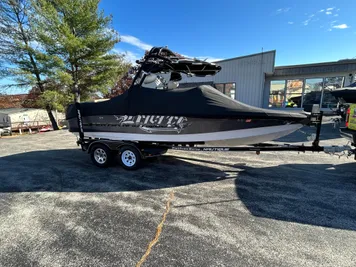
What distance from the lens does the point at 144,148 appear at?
197 inches

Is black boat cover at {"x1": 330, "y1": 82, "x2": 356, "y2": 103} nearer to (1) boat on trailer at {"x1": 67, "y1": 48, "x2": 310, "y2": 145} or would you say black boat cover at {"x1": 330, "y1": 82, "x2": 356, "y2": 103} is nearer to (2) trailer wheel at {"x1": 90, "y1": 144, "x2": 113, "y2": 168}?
(1) boat on trailer at {"x1": 67, "y1": 48, "x2": 310, "y2": 145}

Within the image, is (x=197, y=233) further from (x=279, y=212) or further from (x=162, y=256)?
(x=279, y=212)

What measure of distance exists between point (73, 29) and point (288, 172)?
54.3 ft

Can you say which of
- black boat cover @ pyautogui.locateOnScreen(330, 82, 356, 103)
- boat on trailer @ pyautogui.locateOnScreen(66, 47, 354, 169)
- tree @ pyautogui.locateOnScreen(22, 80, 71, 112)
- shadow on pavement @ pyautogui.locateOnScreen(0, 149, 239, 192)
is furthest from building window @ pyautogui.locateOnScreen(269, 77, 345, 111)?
tree @ pyautogui.locateOnScreen(22, 80, 71, 112)

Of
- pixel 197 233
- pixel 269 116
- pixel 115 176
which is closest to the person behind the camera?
pixel 197 233

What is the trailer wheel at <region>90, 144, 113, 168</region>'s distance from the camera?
5.31 m

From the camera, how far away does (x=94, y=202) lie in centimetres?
354

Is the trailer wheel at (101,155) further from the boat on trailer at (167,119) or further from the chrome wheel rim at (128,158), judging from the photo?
the chrome wheel rim at (128,158)

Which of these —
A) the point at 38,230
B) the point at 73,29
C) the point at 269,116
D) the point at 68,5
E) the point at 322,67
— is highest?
the point at 68,5

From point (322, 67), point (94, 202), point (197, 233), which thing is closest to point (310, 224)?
point (197, 233)

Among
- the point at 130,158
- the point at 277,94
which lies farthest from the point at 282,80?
the point at 130,158

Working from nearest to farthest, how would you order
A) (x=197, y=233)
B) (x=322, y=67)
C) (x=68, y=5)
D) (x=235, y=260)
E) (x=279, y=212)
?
1. (x=235, y=260)
2. (x=197, y=233)
3. (x=279, y=212)
4. (x=322, y=67)
5. (x=68, y=5)

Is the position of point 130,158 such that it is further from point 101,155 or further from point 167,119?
point 167,119

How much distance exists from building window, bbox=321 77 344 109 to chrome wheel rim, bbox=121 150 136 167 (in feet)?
41.9
